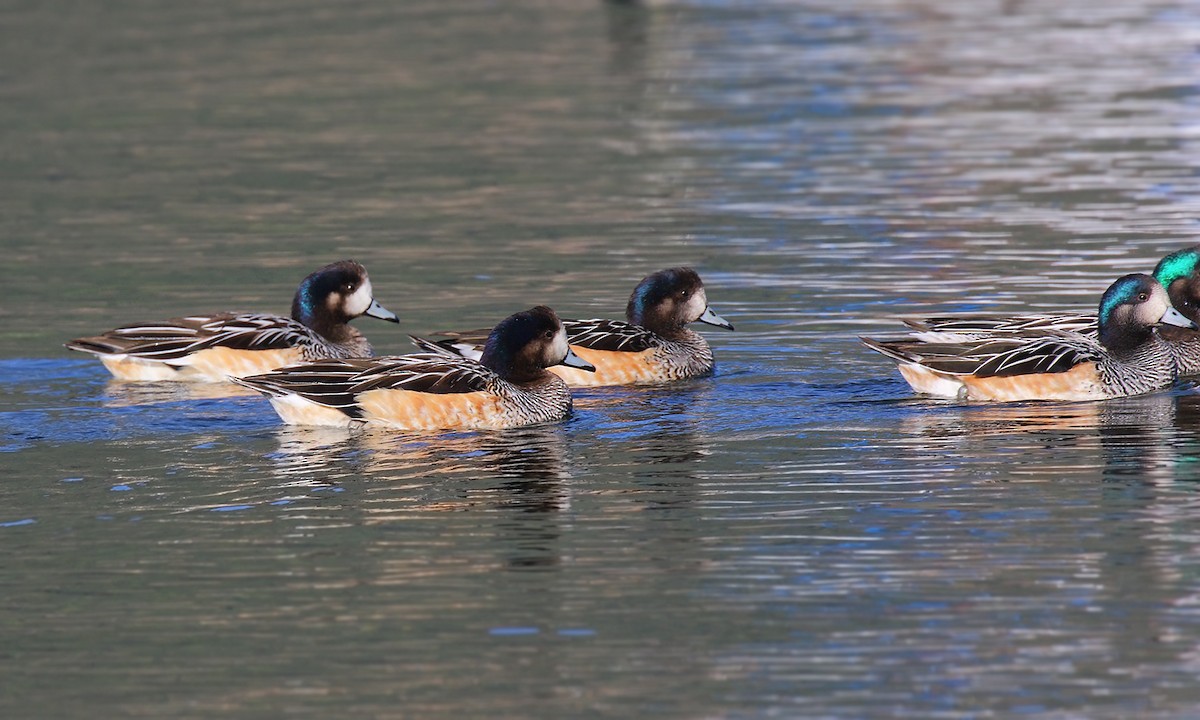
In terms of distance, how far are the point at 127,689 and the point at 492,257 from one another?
1175 centimetres

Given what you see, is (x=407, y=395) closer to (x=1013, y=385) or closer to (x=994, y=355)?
(x=994, y=355)

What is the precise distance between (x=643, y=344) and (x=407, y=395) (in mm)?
2476

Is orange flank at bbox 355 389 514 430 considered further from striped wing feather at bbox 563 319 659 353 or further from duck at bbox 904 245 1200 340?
duck at bbox 904 245 1200 340

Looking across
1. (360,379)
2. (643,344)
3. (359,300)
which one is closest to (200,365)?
(359,300)

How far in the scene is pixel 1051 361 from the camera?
13766mm

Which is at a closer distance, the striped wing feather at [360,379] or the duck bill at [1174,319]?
the striped wing feather at [360,379]

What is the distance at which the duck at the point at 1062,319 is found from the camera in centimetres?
1427

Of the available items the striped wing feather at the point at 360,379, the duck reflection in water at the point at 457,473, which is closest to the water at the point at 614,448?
the duck reflection in water at the point at 457,473

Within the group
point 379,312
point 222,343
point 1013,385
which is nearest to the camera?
point 1013,385

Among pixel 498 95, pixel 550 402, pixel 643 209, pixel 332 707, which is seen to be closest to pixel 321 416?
pixel 550 402

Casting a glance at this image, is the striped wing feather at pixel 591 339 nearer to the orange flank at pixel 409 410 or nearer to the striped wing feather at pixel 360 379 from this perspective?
the striped wing feather at pixel 360 379

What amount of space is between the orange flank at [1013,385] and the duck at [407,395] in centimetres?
235

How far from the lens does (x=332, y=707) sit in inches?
319

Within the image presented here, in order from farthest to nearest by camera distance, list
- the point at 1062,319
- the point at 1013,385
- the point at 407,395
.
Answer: the point at 1062,319 < the point at 1013,385 < the point at 407,395
